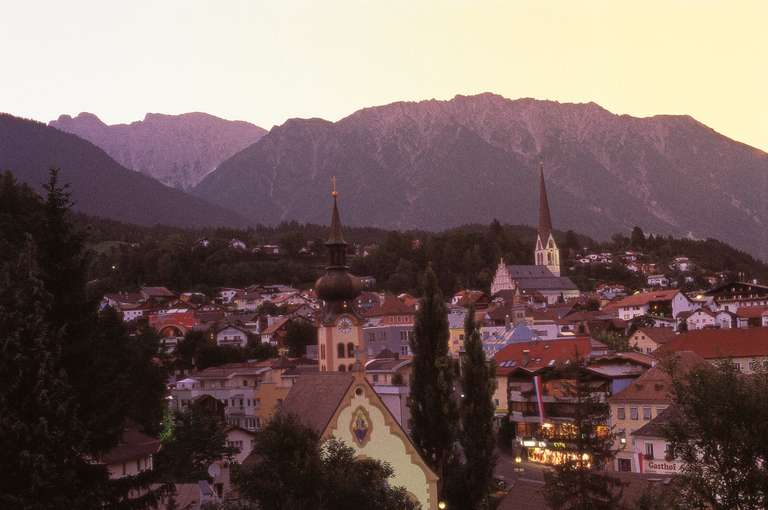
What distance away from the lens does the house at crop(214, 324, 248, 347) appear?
375ft

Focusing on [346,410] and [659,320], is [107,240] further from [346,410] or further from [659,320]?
[346,410]

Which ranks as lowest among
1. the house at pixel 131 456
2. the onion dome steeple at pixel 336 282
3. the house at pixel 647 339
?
the house at pixel 647 339

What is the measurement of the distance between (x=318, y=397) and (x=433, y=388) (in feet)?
14.7

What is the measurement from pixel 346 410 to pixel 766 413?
1501 centimetres

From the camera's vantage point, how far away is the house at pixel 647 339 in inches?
3460

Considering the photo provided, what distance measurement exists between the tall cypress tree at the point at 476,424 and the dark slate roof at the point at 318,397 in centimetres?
511

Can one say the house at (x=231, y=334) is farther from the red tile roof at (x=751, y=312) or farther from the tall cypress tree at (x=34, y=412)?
the tall cypress tree at (x=34, y=412)

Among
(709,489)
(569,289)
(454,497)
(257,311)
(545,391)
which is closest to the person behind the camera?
(709,489)

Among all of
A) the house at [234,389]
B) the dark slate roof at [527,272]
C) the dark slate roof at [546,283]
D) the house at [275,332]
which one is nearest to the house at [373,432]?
the house at [234,389]

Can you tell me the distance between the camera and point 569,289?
563ft

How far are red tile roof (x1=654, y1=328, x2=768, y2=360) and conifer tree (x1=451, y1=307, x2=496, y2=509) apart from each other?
31.2m

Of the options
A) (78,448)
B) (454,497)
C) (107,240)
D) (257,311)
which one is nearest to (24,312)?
(78,448)

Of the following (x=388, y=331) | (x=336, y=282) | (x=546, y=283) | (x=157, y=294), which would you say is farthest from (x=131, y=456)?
(x=546, y=283)

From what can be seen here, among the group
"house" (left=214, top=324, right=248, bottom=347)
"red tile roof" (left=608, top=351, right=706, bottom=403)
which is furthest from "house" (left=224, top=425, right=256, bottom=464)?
"house" (left=214, top=324, right=248, bottom=347)
